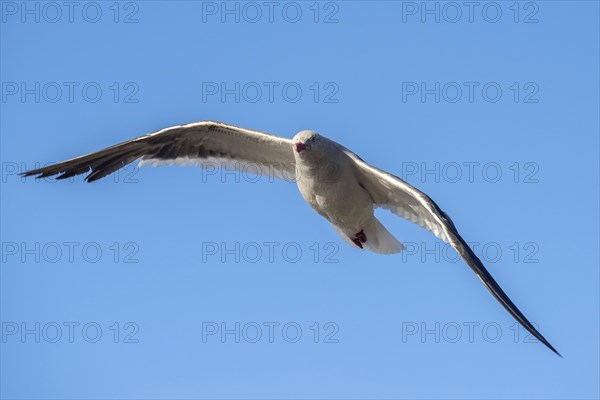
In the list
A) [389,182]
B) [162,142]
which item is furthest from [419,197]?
[162,142]

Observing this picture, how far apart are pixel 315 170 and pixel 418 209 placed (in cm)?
146

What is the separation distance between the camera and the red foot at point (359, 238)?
13.4 metres

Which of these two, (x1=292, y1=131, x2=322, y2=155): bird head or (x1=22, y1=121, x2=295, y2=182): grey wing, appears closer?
(x1=292, y1=131, x2=322, y2=155): bird head

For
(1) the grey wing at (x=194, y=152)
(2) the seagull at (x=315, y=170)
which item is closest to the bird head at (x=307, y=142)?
(2) the seagull at (x=315, y=170)

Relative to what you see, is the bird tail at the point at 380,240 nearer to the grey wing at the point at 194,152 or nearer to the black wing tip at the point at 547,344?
the grey wing at the point at 194,152

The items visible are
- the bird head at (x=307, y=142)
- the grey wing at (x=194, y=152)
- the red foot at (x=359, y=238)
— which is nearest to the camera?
the bird head at (x=307, y=142)

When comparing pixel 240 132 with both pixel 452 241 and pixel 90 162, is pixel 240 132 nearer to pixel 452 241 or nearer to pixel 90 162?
pixel 90 162

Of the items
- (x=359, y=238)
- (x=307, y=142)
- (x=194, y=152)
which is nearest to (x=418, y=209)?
(x=359, y=238)

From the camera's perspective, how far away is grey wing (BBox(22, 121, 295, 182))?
44.8ft

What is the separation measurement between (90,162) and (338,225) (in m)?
3.46

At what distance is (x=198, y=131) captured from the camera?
13812mm

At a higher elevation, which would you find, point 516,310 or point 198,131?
point 198,131

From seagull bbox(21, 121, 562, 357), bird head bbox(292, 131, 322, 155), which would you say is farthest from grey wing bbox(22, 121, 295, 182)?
bird head bbox(292, 131, 322, 155)

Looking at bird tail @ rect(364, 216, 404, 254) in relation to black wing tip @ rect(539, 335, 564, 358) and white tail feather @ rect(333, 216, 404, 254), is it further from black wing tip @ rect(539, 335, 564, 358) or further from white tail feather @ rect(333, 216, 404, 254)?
black wing tip @ rect(539, 335, 564, 358)
